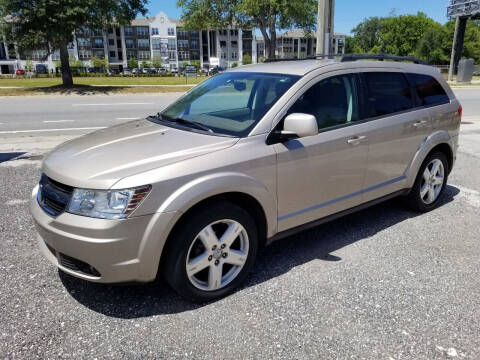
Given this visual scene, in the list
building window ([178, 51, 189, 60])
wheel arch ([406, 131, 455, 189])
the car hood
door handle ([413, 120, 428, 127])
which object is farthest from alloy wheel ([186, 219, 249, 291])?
building window ([178, 51, 189, 60])

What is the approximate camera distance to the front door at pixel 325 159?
318 cm

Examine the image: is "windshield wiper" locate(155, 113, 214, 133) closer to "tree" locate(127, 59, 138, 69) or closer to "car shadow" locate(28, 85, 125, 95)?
"car shadow" locate(28, 85, 125, 95)

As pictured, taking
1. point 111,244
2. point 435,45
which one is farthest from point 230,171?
point 435,45

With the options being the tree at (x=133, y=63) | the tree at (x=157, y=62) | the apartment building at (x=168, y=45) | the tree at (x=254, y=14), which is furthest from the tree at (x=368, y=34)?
the tree at (x=254, y=14)

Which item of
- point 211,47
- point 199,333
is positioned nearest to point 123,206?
point 199,333

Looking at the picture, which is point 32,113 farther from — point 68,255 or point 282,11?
point 282,11

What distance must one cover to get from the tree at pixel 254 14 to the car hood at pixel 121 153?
31.0 metres

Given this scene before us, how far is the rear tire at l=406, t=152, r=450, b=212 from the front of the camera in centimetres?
446

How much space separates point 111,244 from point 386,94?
3010 mm

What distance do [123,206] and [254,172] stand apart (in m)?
0.99

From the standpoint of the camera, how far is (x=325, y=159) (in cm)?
337

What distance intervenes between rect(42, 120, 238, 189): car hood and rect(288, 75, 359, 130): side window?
0.81m

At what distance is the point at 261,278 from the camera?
129 inches

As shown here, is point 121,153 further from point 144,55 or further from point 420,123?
point 144,55
